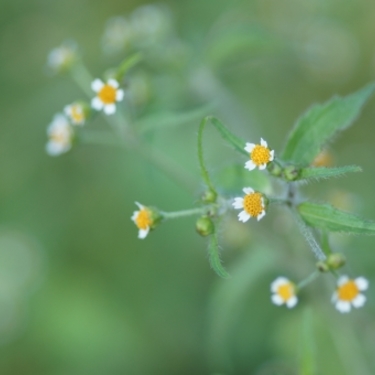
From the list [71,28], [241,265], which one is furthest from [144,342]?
[71,28]

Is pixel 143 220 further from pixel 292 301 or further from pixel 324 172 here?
pixel 324 172

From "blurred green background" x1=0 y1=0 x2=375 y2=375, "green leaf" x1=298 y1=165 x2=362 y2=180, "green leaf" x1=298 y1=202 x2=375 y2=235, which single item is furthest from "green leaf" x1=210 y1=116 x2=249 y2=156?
"blurred green background" x1=0 y1=0 x2=375 y2=375

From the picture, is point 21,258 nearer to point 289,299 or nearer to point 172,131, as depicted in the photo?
point 172,131

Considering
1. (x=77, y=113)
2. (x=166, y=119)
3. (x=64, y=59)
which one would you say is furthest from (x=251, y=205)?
(x=64, y=59)

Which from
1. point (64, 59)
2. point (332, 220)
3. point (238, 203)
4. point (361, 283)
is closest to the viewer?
point (332, 220)

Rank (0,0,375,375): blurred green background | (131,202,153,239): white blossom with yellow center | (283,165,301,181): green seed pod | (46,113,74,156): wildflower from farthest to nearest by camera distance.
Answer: (0,0,375,375): blurred green background, (46,113,74,156): wildflower, (131,202,153,239): white blossom with yellow center, (283,165,301,181): green seed pod

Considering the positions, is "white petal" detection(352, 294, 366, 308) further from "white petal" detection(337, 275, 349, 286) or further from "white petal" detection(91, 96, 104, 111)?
"white petal" detection(91, 96, 104, 111)
